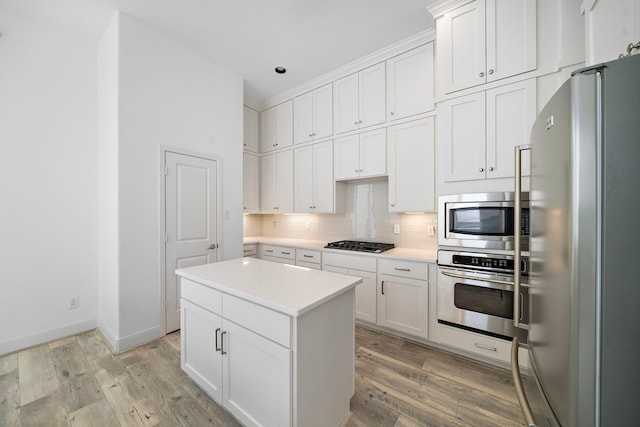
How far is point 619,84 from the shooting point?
0.57 m

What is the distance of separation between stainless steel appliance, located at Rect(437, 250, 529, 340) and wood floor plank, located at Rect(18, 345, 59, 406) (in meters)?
3.24

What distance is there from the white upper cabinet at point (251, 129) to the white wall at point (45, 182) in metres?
1.88

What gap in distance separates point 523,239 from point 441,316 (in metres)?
0.96

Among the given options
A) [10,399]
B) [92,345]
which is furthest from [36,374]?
[92,345]

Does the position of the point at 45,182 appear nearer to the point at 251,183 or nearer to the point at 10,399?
the point at 10,399

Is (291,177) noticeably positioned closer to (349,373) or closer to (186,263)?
(186,263)

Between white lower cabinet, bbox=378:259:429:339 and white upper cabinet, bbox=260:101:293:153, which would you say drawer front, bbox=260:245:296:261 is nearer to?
white lower cabinet, bbox=378:259:429:339

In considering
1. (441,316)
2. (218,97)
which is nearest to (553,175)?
(441,316)

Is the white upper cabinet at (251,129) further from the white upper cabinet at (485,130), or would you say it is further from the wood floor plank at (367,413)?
the wood floor plank at (367,413)

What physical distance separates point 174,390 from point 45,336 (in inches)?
71.9

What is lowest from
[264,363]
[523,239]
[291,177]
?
[264,363]

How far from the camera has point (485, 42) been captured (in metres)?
2.13

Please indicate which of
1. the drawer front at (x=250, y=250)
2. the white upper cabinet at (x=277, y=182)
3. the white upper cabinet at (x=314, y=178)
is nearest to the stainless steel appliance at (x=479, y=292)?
the white upper cabinet at (x=314, y=178)

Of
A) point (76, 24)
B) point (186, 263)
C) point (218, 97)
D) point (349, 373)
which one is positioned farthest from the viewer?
point (218, 97)
